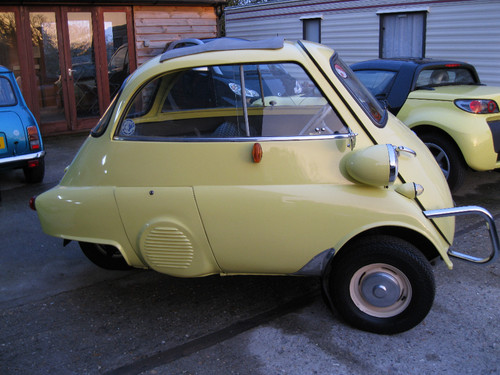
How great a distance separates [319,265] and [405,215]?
24.8 inches

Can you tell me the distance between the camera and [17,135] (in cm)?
704

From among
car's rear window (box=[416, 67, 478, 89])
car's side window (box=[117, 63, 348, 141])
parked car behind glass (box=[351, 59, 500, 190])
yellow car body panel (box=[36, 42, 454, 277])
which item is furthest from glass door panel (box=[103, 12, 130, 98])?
yellow car body panel (box=[36, 42, 454, 277])

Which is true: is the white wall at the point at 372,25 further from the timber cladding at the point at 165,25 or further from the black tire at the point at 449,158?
the black tire at the point at 449,158

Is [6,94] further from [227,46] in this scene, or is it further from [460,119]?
[460,119]

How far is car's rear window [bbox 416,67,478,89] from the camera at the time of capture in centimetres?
709

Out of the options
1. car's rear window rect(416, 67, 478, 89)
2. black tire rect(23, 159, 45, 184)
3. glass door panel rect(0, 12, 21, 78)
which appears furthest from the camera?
glass door panel rect(0, 12, 21, 78)

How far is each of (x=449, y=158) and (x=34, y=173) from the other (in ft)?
17.7

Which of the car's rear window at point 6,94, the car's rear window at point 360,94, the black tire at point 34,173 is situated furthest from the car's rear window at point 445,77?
the car's rear window at point 6,94

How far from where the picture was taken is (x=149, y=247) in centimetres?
369

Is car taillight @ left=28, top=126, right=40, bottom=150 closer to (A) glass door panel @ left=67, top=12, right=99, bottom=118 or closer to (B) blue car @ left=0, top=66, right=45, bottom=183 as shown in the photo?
(B) blue car @ left=0, top=66, right=45, bottom=183

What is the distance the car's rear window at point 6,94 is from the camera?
24.2ft

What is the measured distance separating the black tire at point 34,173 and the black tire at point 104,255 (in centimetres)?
331

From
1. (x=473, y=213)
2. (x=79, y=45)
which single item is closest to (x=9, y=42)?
(x=79, y=45)

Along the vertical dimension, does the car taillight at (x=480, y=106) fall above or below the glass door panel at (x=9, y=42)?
below
